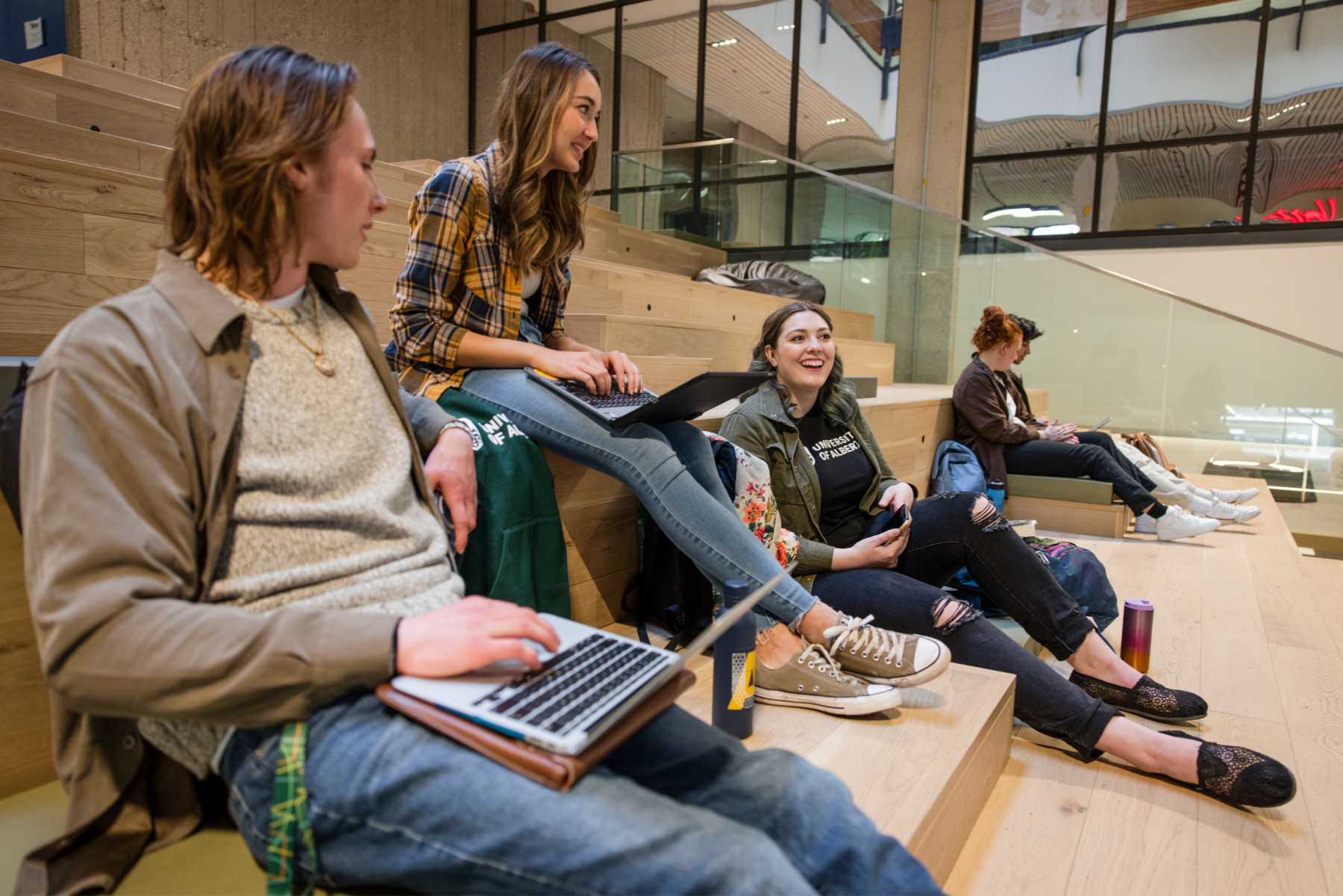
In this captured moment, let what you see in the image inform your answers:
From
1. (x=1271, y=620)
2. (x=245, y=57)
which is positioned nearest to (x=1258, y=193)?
(x=1271, y=620)

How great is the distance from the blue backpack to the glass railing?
1946 mm

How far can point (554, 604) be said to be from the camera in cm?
166

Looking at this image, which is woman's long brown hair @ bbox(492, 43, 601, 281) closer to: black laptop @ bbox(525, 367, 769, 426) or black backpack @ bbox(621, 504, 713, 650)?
black laptop @ bbox(525, 367, 769, 426)

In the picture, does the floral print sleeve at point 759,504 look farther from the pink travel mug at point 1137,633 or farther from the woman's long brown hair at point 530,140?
the pink travel mug at point 1137,633

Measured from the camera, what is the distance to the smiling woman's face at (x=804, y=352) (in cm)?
218

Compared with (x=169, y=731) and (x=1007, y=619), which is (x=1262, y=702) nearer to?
(x=1007, y=619)

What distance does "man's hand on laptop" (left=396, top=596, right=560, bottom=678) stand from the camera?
792 mm

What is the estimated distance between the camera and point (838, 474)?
85.1 inches

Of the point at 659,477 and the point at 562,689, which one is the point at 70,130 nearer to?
the point at 659,477

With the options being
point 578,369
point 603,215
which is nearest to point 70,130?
point 578,369

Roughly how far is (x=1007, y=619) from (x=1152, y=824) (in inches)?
37.7

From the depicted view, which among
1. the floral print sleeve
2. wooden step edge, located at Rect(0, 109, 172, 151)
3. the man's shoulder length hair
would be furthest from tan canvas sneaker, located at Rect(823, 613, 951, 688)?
wooden step edge, located at Rect(0, 109, 172, 151)

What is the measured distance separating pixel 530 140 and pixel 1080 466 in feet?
10.9

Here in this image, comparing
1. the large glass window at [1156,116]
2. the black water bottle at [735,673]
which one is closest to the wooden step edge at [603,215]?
the large glass window at [1156,116]
